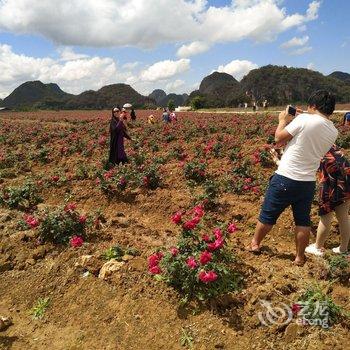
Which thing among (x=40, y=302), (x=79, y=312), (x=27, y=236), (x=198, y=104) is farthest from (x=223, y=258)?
(x=198, y=104)

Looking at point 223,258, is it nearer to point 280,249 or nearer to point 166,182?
point 280,249

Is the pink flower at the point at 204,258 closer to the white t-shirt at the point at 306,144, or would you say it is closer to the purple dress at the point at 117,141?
the white t-shirt at the point at 306,144

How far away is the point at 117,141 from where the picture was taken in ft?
29.9

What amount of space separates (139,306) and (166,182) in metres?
4.47

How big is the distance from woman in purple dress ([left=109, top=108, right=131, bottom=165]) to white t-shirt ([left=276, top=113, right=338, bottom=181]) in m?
5.49

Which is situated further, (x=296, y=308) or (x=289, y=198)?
(x=289, y=198)

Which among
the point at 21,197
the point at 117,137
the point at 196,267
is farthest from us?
the point at 117,137

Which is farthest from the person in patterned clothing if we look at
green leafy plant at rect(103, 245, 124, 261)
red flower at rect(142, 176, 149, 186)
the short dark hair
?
red flower at rect(142, 176, 149, 186)

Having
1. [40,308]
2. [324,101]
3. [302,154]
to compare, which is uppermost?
[324,101]

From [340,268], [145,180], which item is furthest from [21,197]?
[340,268]

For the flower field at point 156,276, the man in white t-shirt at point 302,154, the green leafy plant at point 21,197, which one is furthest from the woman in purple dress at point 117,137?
the man in white t-shirt at point 302,154

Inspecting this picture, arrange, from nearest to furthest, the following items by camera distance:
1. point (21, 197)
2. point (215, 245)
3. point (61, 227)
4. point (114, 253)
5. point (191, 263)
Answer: point (191, 263)
point (215, 245)
point (114, 253)
point (61, 227)
point (21, 197)

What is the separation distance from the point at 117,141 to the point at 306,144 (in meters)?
5.78

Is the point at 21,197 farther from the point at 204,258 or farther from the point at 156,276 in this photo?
the point at 204,258
